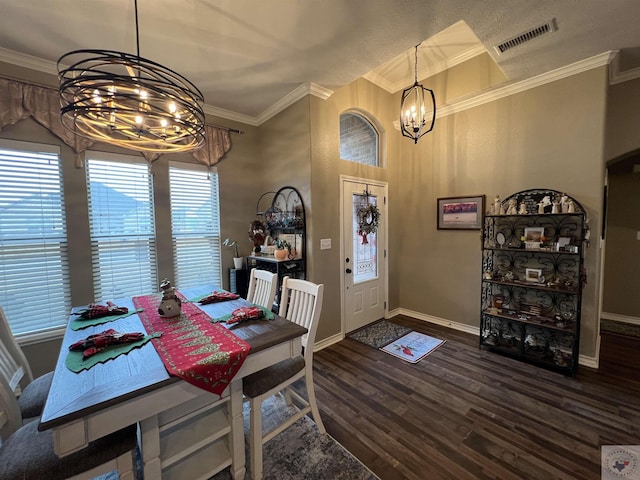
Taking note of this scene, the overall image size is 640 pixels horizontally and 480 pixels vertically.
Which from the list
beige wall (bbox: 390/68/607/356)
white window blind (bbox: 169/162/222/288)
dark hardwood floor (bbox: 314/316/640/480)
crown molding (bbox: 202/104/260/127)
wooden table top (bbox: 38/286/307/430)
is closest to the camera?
wooden table top (bbox: 38/286/307/430)

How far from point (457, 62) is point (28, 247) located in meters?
5.11

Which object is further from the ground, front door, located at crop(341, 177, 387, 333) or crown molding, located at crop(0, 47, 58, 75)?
crown molding, located at crop(0, 47, 58, 75)

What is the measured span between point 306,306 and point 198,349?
0.80 metres

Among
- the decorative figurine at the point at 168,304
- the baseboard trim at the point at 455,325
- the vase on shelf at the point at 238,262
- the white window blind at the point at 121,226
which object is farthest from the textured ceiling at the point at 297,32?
the baseboard trim at the point at 455,325

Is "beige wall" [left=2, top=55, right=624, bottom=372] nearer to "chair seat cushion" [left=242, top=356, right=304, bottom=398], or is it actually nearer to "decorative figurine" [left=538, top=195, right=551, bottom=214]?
"decorative figurine" [left=538, top=195, right=551, bottom=214]

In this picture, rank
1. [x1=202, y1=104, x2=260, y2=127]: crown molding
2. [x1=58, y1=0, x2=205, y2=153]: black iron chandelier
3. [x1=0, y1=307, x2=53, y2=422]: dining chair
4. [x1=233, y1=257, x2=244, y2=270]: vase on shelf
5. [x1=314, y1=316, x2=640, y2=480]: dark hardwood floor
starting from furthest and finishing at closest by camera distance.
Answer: [x1=233, y1=257, x2=244, y2=270]: vase on shelf < [x1=202, y1=104, x2=260, y2=127]: crown molding < [x1=314, y1=316, x2=640, y2=480]: dark hardwood floor < [x1=0, y1=307, x2=53, y2=422]: dining chair < [x1=58, y1=0, x2=205, y2=153]: black iron chandelier

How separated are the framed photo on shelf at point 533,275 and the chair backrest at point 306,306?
250cm

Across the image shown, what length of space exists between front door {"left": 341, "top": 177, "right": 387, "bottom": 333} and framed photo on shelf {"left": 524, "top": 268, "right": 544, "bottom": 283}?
1718 mm

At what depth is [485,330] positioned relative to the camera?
3.15 metres

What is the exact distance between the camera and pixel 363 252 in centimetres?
370

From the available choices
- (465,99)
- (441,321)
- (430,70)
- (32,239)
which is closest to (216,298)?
(32,239)

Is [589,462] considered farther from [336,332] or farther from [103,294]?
[103,294]

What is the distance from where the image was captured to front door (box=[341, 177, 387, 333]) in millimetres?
3455

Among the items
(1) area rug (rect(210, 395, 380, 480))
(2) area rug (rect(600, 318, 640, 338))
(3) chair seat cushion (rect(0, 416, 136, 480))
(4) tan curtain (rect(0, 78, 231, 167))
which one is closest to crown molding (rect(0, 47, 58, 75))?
(4) tan curtain (rect(0, 78, 231, 167))
